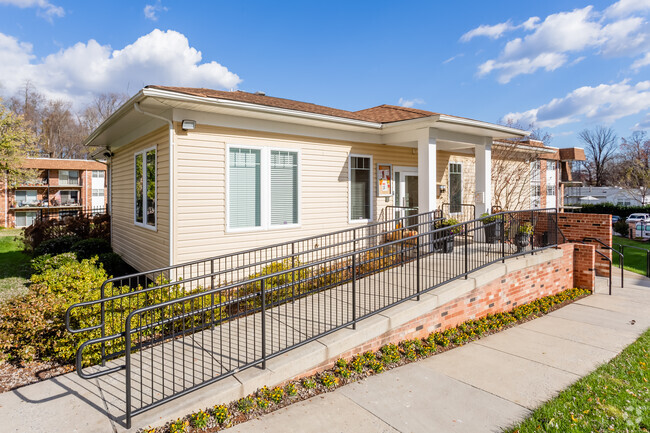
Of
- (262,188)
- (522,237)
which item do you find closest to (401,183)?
(522,237)

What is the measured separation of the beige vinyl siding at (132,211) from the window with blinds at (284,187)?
218 centimetres

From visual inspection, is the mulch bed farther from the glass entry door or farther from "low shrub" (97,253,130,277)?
"low shrub" (97,253,130,277)

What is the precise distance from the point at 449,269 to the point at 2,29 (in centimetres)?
3424

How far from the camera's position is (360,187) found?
9477 millimetres

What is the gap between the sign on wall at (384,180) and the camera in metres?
9.76

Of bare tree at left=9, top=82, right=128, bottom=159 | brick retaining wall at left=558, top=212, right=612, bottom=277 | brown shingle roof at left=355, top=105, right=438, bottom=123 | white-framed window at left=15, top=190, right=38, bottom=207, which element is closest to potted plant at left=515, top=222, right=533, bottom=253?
brick retaining wall at left=558, top=212, right=612, bottom=277

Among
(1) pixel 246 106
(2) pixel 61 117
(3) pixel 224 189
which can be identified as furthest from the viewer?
(2) pixel 61 117

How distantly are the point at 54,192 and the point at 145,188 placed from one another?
33.6 metres

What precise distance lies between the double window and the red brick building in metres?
27.3

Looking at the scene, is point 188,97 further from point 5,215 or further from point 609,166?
point 609,166

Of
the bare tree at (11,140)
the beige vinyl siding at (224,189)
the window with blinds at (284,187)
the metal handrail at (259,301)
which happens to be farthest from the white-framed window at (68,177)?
the metal handrail at (259,301)

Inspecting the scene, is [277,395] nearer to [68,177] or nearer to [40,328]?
[40,328]

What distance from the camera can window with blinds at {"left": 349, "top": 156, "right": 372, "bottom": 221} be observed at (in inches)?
366

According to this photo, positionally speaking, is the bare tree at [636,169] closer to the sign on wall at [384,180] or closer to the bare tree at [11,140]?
the sign on wall at [384,180]
